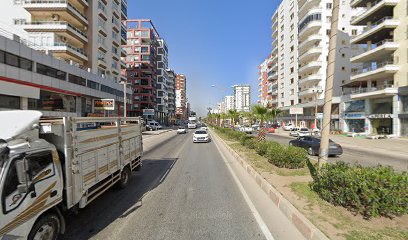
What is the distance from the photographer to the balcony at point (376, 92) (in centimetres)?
3134

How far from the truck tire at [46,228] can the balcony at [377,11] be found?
143ft

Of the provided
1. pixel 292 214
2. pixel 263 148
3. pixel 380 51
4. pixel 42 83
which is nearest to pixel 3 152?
pixel 292 214

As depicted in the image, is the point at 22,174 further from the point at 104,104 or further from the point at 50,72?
the point at 104,104

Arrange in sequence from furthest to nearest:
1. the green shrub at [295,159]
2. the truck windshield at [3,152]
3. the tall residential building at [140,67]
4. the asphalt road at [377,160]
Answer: the tall residential building at [140,67] < the asphalt road at [377,160] < the green shrub at [295,159] < the truck windshield at [3,152]

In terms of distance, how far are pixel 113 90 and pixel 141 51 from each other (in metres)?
45.8

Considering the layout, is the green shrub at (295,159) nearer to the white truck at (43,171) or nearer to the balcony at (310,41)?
the white truck at (43,171)

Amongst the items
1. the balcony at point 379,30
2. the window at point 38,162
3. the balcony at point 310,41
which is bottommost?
the window at point 38,162

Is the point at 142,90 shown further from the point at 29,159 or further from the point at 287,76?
the point at 29,159

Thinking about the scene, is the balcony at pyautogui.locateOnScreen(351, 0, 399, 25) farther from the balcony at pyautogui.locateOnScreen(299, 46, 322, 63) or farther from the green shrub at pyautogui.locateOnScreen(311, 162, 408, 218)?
the green shrub at pyautogui.locateOnScreen(311, 162, 408, 218)

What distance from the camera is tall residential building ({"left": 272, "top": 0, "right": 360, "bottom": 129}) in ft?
165

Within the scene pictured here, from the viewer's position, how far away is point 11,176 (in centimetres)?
363

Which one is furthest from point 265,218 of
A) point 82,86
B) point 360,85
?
point 360,85

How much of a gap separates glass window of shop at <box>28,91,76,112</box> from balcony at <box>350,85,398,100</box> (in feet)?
146

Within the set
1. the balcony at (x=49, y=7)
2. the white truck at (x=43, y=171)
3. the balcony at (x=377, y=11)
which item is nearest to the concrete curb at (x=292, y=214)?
the white truck at (x=43, y=171)
